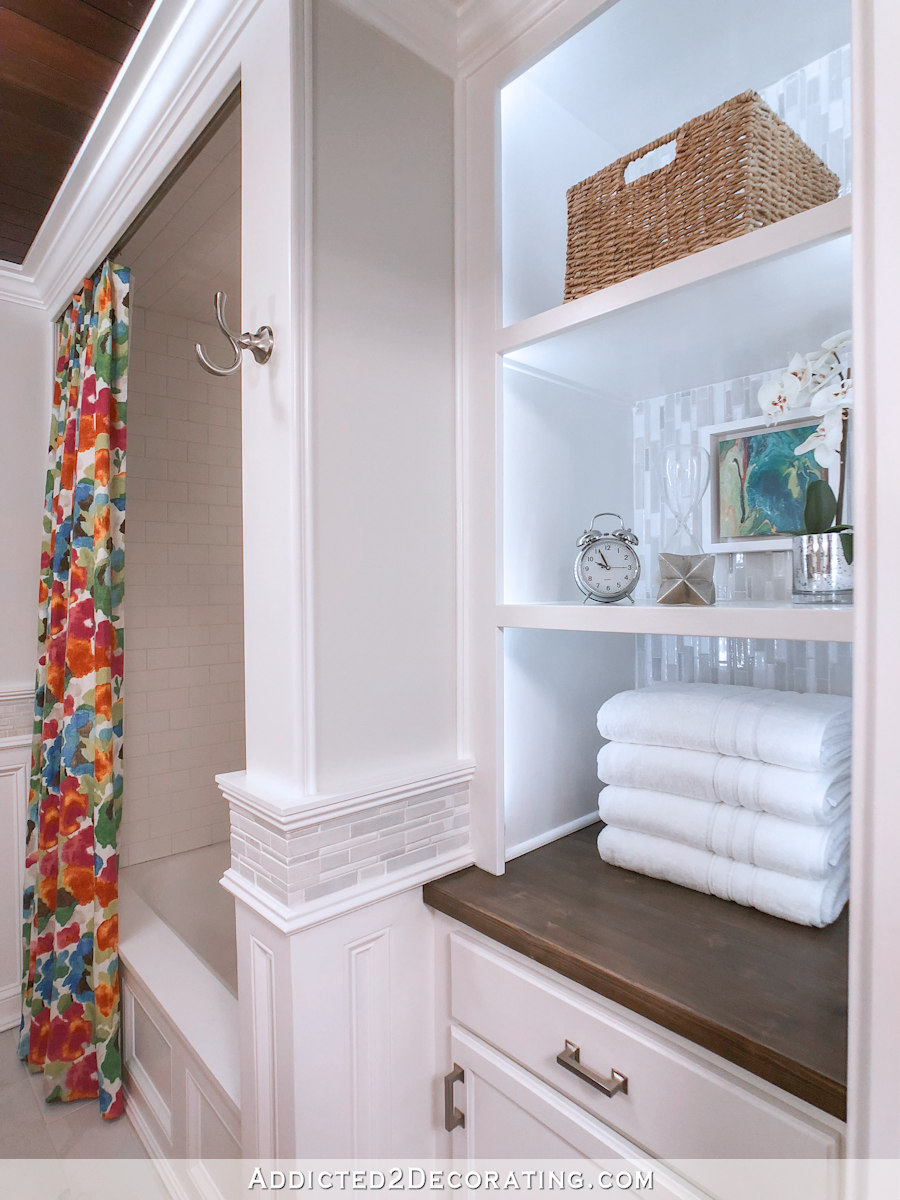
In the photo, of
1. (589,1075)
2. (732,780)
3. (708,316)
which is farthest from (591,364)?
(589,1075)

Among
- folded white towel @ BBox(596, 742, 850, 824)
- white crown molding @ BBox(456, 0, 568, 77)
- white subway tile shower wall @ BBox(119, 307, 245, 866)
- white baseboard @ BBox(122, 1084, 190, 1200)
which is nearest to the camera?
folded white towel @ BBox(596, 742, 850, 824)

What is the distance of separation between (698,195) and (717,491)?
509 millimetres

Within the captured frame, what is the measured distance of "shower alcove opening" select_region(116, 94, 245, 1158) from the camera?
6.36 ft

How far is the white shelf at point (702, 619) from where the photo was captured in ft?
2.42

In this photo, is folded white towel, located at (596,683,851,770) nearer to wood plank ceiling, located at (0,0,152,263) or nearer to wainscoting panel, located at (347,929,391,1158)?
wainscoting panel, located at (347,929,391,1158)

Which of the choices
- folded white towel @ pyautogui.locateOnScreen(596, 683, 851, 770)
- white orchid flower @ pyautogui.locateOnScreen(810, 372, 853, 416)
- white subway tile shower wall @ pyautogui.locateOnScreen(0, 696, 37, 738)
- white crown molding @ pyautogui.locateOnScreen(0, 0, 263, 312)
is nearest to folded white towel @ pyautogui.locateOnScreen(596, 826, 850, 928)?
folded white towel @ pyautogui.locateOnScreen(596, 683, 851, 770)

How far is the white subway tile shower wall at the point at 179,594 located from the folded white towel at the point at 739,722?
1738 mm

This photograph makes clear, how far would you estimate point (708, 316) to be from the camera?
988 millimetres

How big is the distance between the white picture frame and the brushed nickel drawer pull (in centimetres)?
83

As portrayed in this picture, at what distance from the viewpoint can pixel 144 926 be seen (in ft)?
6.15

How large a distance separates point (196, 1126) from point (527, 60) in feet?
6.69

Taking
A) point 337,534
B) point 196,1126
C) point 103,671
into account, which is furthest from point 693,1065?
point 103,671

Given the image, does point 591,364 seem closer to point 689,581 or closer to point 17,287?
point 689,581

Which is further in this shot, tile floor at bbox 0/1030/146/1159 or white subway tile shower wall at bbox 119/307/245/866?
white subway tile shower wall at bbox 119/307/245/866
